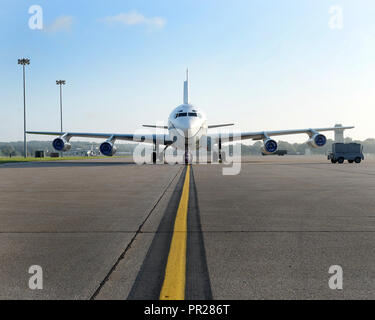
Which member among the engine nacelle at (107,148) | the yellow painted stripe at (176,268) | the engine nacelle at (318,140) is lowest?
the yellow painted stripe at (176,268)

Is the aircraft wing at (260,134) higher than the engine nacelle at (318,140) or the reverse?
higher

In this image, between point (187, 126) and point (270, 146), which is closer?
point (187, 126)

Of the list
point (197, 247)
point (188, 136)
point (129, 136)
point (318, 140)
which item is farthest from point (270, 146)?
point (197, 247)

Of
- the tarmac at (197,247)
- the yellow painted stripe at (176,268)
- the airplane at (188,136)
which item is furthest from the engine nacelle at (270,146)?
the yellow painted stripe at (176,268)

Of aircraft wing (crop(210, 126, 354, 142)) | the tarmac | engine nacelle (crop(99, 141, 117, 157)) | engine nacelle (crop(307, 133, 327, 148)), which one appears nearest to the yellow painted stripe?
the tarmac

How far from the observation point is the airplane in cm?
2750

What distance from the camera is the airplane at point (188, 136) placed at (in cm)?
2750

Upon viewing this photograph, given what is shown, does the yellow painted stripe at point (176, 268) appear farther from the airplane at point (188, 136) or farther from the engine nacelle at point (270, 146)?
the engine nacelle at point (270, 146)

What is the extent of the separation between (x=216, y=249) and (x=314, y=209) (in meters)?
3.48

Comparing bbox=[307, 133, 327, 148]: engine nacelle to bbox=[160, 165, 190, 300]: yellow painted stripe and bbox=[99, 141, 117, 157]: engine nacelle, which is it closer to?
bbox=[99, 141, 117, 157]: engine nacelle

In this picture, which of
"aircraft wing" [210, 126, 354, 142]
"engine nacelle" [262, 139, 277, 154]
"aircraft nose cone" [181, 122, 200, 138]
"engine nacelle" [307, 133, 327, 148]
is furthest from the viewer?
"aircraft wing" [210, 126, 354, 142]

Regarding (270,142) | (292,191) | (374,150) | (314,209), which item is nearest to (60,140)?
(270,142)

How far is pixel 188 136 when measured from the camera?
27.2m

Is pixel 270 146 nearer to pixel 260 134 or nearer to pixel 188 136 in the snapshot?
pixel 260 134
